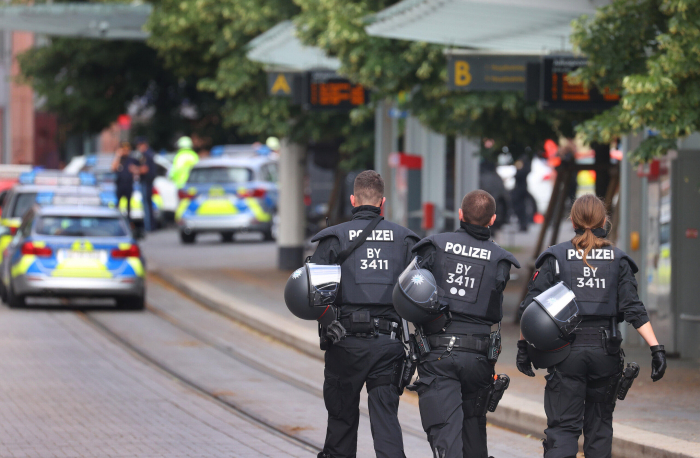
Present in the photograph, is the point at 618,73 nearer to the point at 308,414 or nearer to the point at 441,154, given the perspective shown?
the point at 308,414

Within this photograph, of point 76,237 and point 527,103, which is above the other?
point 527,103

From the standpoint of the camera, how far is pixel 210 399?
1052 centimetres

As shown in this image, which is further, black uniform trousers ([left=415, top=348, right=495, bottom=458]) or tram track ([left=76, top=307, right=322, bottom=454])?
tram track ([left=76, top=307, right=322, bottom=454])

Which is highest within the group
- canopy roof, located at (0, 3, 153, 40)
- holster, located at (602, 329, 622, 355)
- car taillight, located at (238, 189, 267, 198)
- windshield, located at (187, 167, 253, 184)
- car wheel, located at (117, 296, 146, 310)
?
canopy roof, located at (0, 3, 153, 40)

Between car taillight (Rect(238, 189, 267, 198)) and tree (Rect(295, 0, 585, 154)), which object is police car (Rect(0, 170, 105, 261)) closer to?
tree (Rect(295, 0, 585, 154))

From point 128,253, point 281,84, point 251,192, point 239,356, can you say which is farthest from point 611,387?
point 251,192

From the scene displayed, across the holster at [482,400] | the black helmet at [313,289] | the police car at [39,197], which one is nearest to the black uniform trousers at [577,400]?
the holster at [482,400]

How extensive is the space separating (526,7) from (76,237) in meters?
7.43

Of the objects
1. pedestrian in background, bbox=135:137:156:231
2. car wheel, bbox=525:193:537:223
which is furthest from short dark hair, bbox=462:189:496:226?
car wheel, bbox=525:193:537:223

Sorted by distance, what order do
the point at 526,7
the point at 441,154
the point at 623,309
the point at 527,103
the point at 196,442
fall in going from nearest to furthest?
the point at 623,309 → the point at 196,442 → the point at 526,7 → the point at 527,103 → the point at 441,154

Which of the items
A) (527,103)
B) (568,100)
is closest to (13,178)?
(527,103)

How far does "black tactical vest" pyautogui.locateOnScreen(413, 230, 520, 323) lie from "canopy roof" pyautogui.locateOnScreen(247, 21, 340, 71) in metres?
10.3

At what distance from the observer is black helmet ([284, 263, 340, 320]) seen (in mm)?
6469

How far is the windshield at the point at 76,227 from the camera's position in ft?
53.8
